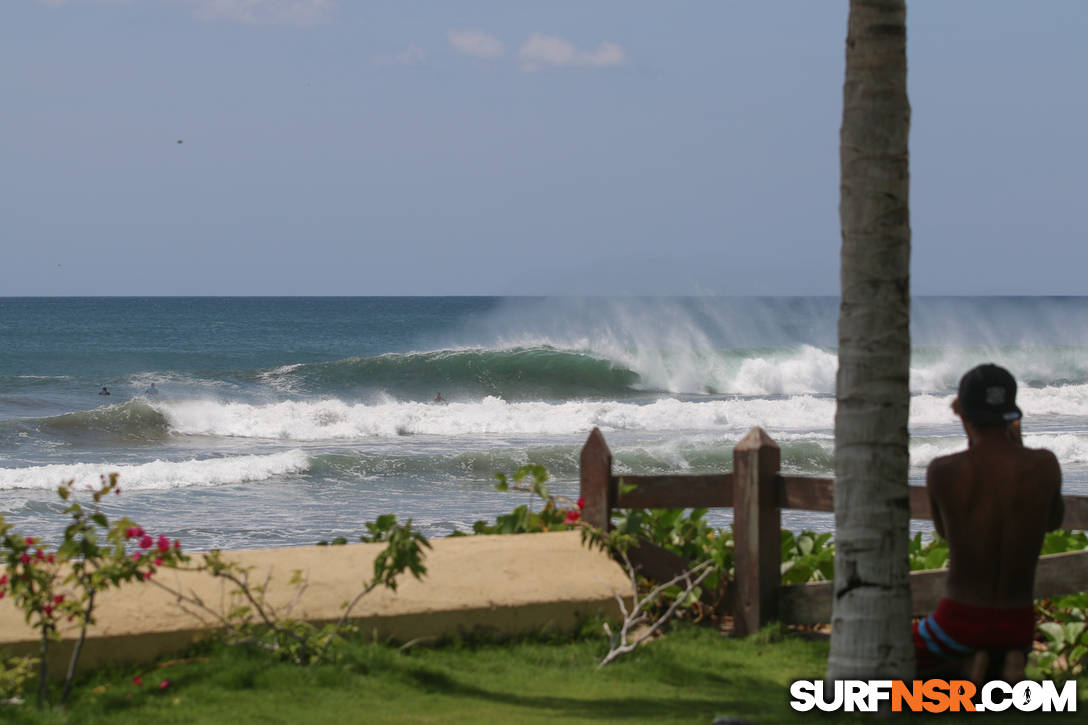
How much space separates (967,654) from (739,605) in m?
1.81

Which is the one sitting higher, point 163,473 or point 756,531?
point 756,531

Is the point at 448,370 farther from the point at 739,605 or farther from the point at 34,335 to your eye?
the point at 34,335

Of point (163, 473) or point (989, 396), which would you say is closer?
point (989, 396)

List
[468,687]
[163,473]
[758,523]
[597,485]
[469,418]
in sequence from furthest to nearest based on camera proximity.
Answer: [469,418]
[163,473]
[597,485]
[758,523]
[468,687]

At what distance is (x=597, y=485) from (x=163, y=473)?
12370 mm

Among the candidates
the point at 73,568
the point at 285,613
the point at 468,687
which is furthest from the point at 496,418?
the point at 73,568

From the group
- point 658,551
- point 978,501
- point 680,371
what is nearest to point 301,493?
point 658,551

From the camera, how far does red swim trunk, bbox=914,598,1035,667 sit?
13.2ft

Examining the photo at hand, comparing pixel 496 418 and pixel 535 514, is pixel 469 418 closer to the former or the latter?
pixel 496 418

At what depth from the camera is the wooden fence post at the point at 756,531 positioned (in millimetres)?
5668

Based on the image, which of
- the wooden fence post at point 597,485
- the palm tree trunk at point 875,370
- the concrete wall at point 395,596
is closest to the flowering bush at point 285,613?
the concrete wall at point 395,596

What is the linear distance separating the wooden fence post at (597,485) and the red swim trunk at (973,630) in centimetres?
216

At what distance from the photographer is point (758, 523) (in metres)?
5.69

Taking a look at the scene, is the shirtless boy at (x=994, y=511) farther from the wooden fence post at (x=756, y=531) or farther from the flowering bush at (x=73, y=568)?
the flowering bush at (x=73, y=568)
